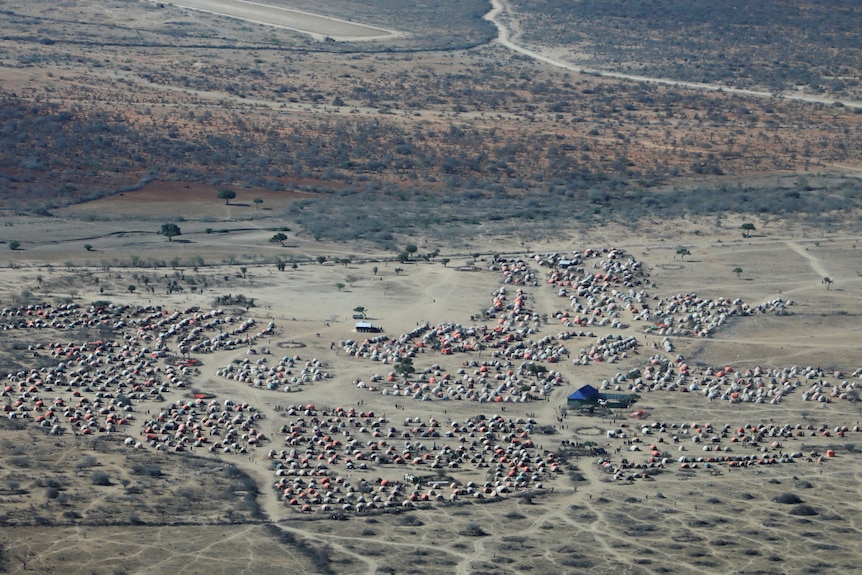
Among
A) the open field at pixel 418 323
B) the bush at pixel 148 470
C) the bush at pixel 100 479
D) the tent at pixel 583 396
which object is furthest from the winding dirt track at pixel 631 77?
the bush at pixel 100 479

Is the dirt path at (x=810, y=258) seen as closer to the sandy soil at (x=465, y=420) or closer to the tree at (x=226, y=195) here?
the sandy soil at (x=465, y=420)

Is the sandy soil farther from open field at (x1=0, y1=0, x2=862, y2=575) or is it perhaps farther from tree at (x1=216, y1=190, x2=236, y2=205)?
tree at (x1=216, y1=190, x2=236, y2=205)

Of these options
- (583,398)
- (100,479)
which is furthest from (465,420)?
(100,479)

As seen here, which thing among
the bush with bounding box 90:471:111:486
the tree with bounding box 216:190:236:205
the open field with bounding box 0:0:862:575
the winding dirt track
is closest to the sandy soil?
the open field with bounding box 0:0:862:575

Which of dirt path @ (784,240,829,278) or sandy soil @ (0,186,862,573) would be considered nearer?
sandy soil @ (0,186,862,573)

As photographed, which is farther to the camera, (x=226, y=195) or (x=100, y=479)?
(x=226, y=195)

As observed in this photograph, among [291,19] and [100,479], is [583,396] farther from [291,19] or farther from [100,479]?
[291,19]

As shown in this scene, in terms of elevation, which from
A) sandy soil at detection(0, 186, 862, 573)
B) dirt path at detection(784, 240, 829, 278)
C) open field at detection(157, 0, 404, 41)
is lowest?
sandy soil at detection(0, 186, 862, 573)
